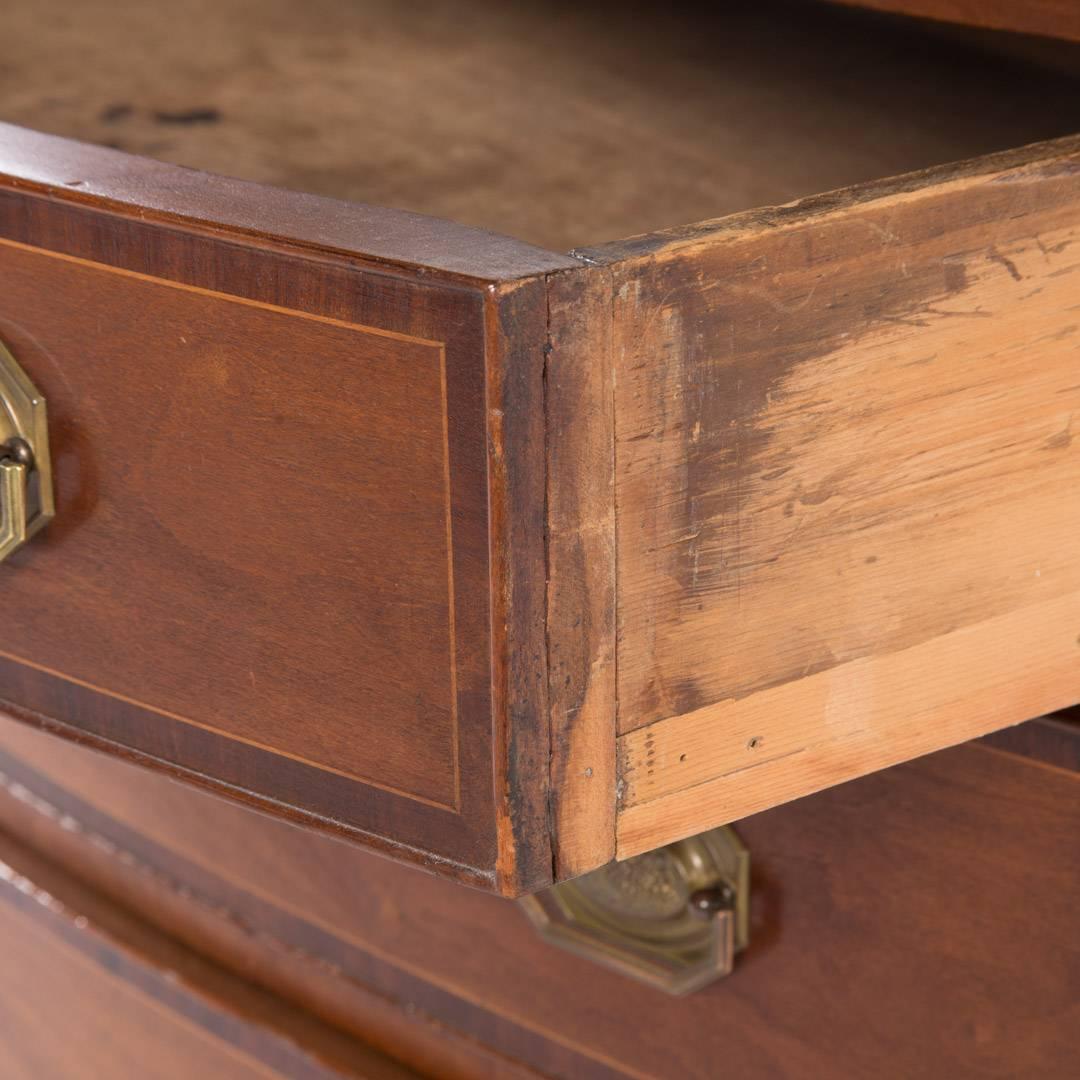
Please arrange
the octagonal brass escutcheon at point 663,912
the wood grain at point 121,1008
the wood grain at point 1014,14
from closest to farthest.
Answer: the wood grain at point 1014,14, the octagonal brass escutcheon at point 663,912, the wood grain at point 121,1008

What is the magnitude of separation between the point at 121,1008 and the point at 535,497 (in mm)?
651

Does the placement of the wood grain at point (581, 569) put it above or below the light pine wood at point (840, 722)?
above

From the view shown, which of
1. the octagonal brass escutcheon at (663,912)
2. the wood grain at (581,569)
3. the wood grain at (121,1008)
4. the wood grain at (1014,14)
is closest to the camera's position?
the wood grain at (581,569)

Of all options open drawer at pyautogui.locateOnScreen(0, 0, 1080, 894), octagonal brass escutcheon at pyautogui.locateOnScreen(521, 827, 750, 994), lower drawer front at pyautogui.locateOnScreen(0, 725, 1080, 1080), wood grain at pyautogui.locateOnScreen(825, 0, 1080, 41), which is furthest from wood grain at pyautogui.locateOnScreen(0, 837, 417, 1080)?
wood grain at pyautogui.locateOnScreen(825, 0, 1080, 41)

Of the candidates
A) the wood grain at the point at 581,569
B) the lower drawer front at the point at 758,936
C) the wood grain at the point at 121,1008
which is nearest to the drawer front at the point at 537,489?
the wood grain at the point at 581,569

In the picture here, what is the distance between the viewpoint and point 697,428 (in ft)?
1.24

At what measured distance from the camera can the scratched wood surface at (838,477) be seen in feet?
1.22

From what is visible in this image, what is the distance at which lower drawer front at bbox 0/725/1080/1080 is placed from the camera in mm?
560

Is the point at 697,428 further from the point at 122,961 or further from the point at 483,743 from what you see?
the point at 122,961

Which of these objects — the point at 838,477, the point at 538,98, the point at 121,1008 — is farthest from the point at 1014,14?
the point at 121,1008

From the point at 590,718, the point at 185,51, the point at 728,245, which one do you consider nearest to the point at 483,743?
the point at 590,718

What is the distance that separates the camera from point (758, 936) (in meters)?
0.63

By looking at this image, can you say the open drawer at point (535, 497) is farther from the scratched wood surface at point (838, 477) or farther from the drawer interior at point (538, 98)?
the drawer interior at point (538, 98)

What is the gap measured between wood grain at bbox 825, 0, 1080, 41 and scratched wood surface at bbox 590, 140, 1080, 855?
74mm
